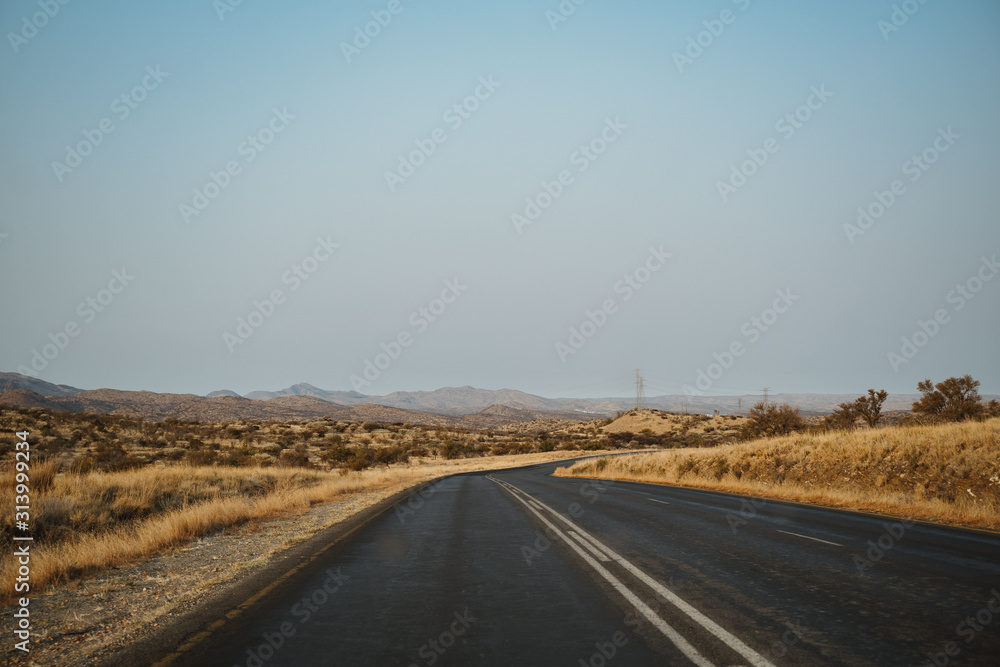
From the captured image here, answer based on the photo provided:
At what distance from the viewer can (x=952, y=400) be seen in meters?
32.9

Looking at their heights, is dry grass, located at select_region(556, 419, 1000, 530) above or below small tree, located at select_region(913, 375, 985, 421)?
below

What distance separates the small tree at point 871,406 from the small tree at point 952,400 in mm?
2531

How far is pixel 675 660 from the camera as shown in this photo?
4.58 meters

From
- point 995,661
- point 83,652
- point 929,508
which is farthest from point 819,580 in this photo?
point 929,508

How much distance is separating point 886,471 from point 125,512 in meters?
21.3

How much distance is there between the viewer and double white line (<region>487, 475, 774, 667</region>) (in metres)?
4.68

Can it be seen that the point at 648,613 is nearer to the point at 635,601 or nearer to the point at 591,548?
the point at 635,601

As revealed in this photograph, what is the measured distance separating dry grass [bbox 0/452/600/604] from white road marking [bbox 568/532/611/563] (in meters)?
7.70

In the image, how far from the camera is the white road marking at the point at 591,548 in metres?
8.89

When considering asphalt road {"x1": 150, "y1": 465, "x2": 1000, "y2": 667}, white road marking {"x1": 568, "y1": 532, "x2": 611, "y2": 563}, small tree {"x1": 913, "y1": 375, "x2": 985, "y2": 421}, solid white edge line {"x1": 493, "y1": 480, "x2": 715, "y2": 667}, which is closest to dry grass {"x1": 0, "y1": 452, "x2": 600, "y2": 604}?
asphalt road {"x1": 150, "y1": 465, "x2": 1000, "y2": 667}

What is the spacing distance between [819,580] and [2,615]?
9.47m

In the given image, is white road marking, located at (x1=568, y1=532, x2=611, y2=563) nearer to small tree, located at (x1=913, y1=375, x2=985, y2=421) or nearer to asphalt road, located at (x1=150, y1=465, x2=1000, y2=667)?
asphalt road, located at (x1=150, y1=465, x2=1000, y2=667)

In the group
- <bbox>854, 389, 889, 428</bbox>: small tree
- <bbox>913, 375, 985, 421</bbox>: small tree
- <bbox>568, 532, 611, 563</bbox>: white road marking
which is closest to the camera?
<bbox>568, 532, 611, 563</bbox>: white road marking

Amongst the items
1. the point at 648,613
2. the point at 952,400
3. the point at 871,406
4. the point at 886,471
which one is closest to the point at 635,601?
the point at 648,613
